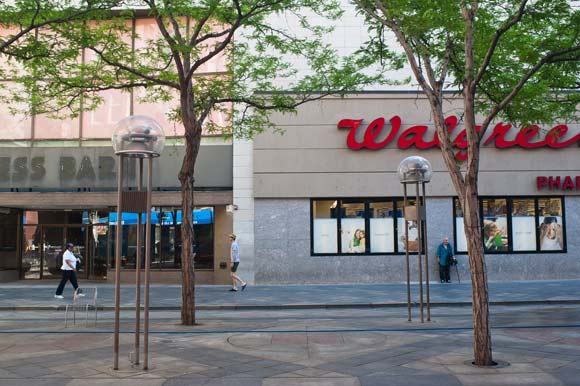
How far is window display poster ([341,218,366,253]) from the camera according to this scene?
22.0 meters

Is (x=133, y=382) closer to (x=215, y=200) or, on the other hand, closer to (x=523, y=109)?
(x=523, y=109)

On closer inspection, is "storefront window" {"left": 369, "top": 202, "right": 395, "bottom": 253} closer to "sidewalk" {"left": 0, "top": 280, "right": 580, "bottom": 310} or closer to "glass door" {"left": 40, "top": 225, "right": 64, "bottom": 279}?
"sidewalk" {"left": 0, "top": 280, "right": 580, "bottom": 310}

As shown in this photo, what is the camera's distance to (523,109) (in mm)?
11273

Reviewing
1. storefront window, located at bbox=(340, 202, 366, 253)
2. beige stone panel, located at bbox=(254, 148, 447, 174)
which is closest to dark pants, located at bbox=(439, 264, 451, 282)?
storefront window, located at bbox=(340, 202, 366, 253)

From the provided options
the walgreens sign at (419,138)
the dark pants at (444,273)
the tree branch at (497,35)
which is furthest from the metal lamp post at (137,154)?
the dark pants at (444,273)

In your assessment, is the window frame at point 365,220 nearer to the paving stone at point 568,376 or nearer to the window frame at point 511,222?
the window frame at point 511,222

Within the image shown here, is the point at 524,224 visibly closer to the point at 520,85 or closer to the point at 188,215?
the point at 188,215

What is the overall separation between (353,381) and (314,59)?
897cm

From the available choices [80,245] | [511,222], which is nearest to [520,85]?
[511,222]

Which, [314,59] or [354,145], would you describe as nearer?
[314,59]

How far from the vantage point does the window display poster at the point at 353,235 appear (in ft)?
72.2

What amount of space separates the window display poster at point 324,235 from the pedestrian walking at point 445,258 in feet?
12.5

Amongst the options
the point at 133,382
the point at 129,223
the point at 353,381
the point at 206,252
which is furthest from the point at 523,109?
the point at 129,223

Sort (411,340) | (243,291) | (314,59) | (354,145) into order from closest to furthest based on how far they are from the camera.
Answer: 1. (411,340)
2. (314,59)
3. (243,291)
4. (354,145)
